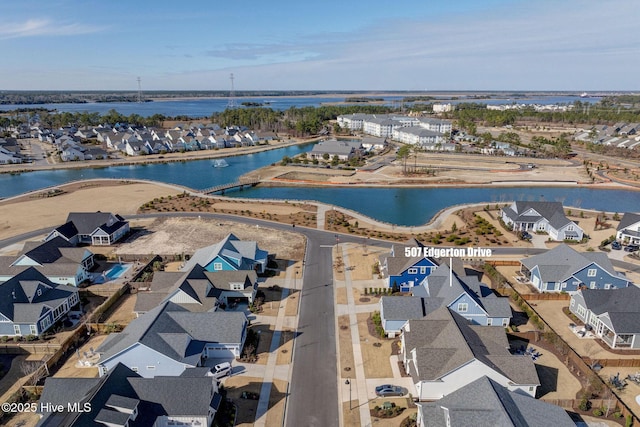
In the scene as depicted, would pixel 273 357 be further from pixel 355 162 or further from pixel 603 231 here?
pixel 355 162

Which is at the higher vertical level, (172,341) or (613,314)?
(172,341)

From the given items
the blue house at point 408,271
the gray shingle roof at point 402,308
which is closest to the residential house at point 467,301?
the gray shingle roof at point 402,308

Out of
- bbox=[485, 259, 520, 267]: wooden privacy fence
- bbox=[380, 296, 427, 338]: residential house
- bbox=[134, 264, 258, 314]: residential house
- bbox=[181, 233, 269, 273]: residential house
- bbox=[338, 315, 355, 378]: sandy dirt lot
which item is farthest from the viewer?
bbox=[485, 259, 520, 267]: wooden privacy fence

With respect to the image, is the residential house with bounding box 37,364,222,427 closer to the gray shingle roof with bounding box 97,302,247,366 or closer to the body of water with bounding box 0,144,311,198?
the gray shingle roof with bounding box 97,302,247,366

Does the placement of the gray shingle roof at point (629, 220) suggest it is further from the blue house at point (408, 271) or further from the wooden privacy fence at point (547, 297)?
the blue house at point (408, 271)

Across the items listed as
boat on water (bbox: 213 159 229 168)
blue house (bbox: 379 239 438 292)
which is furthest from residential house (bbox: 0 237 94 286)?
boat on water (bbox: 213 159 229 168)

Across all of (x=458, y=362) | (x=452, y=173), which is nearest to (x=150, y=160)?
(x=452, y=173)

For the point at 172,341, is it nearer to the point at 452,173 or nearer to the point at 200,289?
the point at 200,289
